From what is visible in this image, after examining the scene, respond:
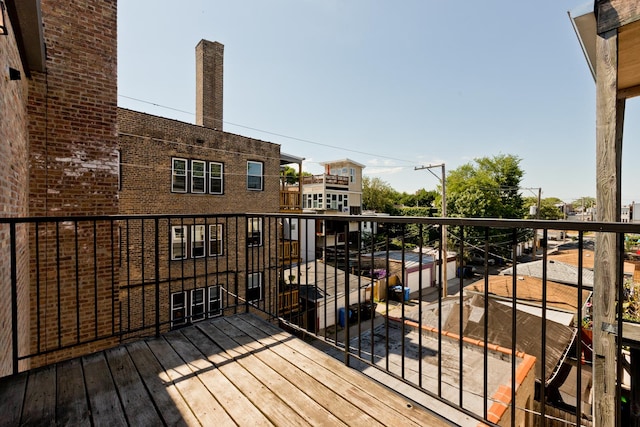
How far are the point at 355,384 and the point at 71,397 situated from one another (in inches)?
62.9

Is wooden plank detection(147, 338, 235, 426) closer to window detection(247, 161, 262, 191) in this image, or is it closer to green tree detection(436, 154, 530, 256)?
window detection(247, 161, 262, 191)

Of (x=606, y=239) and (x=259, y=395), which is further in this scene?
(x=606, y=239)

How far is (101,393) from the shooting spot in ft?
5.43

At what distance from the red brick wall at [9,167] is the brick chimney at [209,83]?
9311mm

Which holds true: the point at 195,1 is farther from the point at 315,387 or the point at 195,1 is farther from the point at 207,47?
the point at 315,387

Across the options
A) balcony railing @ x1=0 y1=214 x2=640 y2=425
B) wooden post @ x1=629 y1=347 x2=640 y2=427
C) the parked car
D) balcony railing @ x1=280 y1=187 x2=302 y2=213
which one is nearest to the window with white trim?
the parked car

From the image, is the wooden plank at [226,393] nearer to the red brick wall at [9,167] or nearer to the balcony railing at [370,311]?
the balcony railing at [370,311]

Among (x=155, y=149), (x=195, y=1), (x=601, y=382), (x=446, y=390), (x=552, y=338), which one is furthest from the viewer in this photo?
(x=155, y=149)

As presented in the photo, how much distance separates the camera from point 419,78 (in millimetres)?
14305

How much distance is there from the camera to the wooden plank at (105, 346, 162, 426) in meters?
1.45

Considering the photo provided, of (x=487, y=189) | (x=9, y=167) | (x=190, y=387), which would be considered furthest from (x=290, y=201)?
(x=487, y=189)

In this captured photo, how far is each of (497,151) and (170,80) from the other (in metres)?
30.7

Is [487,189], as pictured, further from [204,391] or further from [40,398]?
[40,398]

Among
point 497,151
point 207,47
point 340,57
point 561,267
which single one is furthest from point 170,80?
point 497,151
